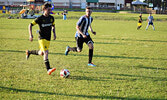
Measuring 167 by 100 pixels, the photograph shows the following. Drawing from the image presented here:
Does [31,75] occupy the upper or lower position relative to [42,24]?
lower

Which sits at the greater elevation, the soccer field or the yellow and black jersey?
the yellow and black jersey

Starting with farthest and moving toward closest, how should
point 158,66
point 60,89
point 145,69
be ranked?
point 158,66 → point 145,69 → point 60,89

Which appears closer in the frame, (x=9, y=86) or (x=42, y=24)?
(x=9, y=86)

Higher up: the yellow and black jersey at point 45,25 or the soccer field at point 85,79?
the yellow and black jersey at point 45,25

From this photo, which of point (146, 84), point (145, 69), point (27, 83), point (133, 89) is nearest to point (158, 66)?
point (145, 69)

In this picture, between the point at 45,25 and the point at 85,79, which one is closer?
the point at 85,79

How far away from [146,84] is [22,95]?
133 inches

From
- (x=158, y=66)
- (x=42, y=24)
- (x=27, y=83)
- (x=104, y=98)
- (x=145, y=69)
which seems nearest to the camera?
(x=104, y=98)

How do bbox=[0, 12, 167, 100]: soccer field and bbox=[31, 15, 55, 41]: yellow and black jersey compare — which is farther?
bbox=[31, 15, 55, 41]: yellow and black jersey

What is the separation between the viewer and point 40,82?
672 centimetres

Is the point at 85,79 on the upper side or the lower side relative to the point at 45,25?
lower

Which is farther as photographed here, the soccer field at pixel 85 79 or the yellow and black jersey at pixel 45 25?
the yellow and black jersey at pixel 45 25

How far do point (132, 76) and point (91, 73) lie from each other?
132 centimetres

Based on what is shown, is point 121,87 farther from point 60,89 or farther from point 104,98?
point 60,89
